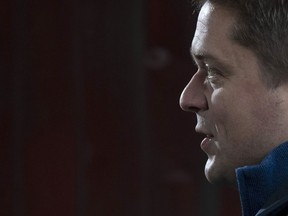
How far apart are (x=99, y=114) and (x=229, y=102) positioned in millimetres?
2091

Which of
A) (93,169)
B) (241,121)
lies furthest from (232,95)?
(93,169)

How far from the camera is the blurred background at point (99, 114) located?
11.1 feet

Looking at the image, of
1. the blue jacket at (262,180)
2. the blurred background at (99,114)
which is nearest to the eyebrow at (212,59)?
the blue jacket at (262,180)

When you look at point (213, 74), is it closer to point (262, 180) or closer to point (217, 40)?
point (217, 40)

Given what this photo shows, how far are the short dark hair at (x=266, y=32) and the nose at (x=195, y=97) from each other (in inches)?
4.7

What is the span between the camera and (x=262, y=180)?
1.33m

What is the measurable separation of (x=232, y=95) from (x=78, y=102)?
2098mm


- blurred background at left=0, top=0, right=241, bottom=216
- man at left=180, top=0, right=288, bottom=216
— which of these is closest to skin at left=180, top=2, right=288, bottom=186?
man at left=180, top=0, right=288, bottom=216

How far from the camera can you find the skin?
1371 mm

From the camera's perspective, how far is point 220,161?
1420mm

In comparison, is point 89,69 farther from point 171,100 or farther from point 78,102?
point 171,100

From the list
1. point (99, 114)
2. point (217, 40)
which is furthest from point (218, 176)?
point (99, 114)

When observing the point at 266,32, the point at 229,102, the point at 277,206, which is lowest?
the point at 277,206

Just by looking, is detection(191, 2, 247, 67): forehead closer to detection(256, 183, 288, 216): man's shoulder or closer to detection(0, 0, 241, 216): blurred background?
detection(256, 183, 288, 216): man's shoulder
